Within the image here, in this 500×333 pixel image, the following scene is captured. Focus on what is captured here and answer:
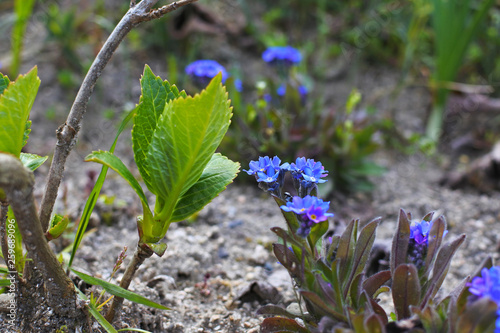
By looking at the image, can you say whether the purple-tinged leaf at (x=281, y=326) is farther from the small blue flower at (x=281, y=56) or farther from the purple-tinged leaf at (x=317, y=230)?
the small blue flower at (x=281, y=56)

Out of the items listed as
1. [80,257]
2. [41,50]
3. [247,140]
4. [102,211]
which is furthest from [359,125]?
[41,50]

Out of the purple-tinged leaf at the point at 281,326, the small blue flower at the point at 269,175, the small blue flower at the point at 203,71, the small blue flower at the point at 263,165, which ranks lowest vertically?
the purple-tinged leaf at the point at 281,326

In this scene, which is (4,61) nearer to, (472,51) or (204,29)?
(204,29)

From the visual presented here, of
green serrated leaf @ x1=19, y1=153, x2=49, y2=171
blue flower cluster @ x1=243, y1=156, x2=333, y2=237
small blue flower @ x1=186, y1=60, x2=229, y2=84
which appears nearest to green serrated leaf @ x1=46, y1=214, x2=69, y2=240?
green serrated leaf @ x1=19, y1=153, x2=49, y2=171

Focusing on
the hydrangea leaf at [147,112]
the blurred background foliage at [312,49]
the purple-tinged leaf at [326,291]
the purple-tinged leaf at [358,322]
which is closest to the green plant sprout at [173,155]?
the hydrangea leaf at [147,112]

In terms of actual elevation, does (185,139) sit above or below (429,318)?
above

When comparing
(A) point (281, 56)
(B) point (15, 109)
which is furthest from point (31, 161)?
(A) point (281, 56)

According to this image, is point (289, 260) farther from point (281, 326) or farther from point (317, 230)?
point (281, 326)
